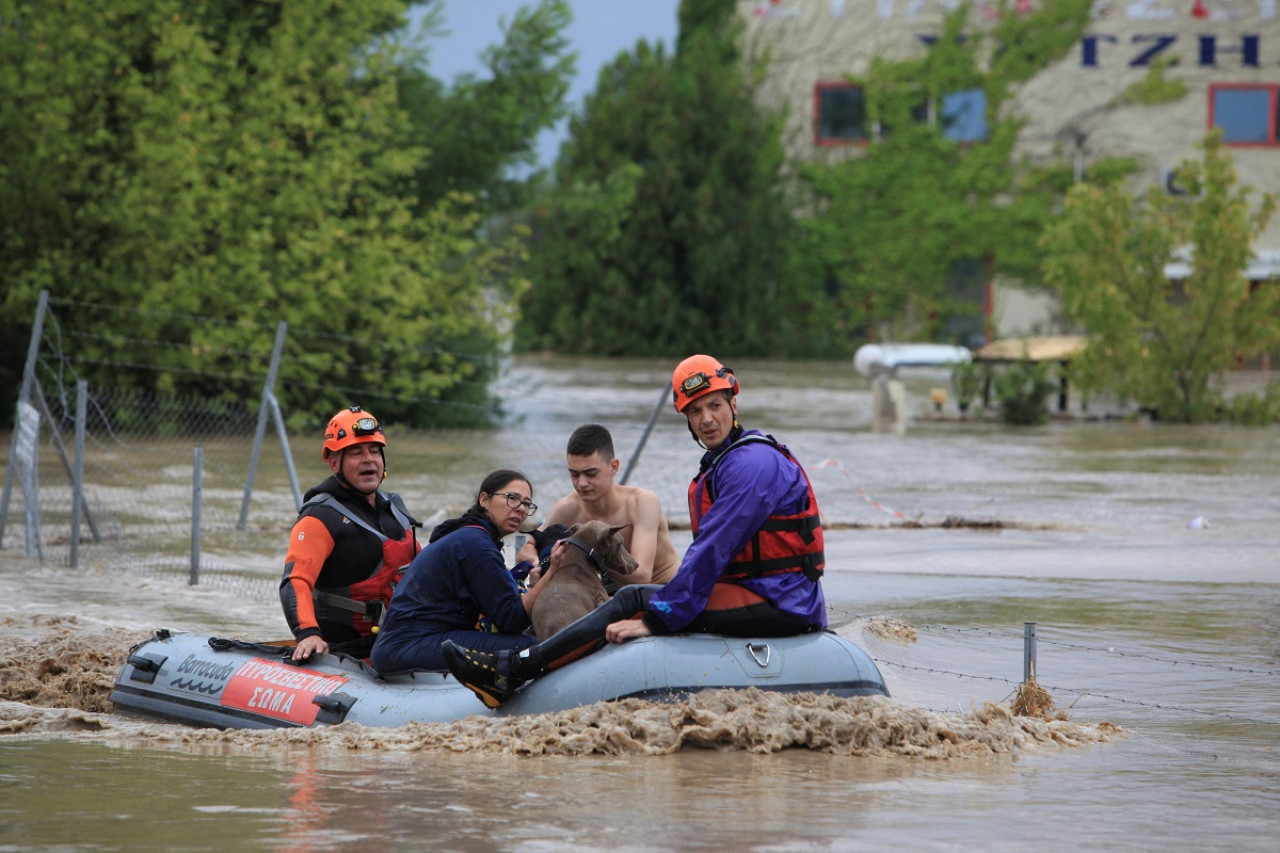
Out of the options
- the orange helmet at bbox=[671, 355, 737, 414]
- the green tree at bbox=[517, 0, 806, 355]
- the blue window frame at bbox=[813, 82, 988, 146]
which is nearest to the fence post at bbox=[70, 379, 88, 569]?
the orange helmet at bbox=[671, 355, 737, 414]

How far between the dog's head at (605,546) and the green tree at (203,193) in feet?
48.8

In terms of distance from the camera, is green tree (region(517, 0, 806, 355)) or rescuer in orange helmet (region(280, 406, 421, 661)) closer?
rescuer in orange helmet (region(280, 406, 421, 661))

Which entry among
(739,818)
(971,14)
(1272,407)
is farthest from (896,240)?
(739,818)

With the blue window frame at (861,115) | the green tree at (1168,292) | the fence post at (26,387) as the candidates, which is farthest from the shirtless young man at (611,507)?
the blue window frame at (861,115)

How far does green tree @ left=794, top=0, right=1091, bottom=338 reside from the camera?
151 feet

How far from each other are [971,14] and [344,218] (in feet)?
86.2

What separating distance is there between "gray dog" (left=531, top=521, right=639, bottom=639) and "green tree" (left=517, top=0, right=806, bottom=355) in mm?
38060

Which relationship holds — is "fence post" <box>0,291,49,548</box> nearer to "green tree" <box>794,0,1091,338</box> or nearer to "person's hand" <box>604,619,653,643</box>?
"person's hand" <box>604,619,653,643</box>

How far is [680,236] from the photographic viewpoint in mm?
46781

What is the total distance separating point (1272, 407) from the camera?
29484mm

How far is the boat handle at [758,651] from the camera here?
734cm

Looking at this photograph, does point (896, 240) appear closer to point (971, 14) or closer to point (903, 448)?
point (971, 14)

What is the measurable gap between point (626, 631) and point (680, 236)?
131 feet

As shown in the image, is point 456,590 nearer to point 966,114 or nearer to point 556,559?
point 556,559
